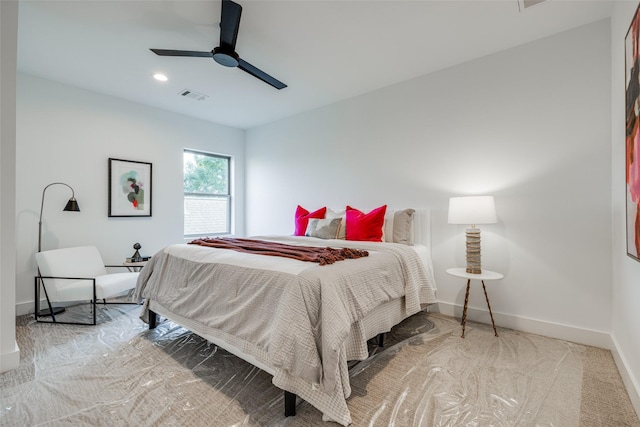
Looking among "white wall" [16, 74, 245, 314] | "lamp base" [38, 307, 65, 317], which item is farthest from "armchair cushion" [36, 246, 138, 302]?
"white wall" [16, 74, 245, 314]

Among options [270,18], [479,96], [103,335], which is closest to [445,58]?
[479,96]

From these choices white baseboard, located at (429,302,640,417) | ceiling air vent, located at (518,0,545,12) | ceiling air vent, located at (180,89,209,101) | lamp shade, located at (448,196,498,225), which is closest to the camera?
white baseboard, located at (429,302,640,417)

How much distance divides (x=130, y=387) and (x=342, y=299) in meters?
1.44

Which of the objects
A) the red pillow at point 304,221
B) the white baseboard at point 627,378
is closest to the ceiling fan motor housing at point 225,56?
the red pillow at point 304,221

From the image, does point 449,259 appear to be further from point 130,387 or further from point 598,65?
point 130,387

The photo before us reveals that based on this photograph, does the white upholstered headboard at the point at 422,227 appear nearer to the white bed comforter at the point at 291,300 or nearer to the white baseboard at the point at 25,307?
the white bed comforter at the point at 291,300

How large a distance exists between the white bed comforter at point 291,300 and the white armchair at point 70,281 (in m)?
0.76

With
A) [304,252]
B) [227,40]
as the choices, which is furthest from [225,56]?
[304,252]

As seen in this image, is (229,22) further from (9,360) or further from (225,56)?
(9,360)

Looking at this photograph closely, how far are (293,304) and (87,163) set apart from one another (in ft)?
12.0

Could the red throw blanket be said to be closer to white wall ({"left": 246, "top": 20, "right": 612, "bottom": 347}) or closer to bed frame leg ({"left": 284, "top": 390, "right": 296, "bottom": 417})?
bed frame leg ({"left": 284, "top": 390, "right": 296, "bottom": 417})

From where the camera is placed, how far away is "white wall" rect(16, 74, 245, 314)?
3.18m

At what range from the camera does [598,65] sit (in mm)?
2371

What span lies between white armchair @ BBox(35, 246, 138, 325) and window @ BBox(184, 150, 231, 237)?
1663mm
